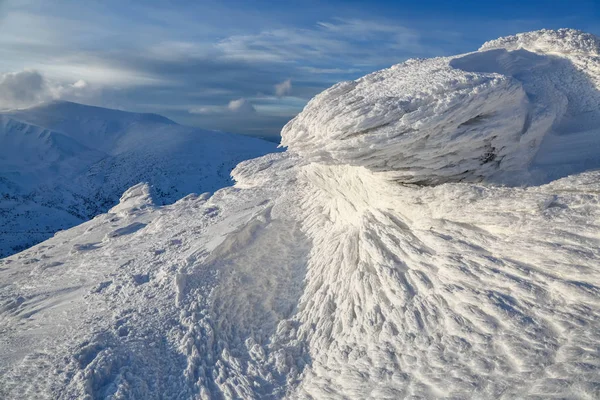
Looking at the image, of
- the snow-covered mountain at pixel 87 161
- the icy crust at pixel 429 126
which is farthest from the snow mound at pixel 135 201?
the icy crust at pixel 429 126

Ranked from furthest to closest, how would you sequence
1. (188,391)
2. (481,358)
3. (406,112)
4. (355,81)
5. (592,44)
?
1. (592,44)
2. (355,81)
3. (406,112)
4. (188,391)
5. (481,358)

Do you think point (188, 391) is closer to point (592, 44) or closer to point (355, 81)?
point (355, 81)

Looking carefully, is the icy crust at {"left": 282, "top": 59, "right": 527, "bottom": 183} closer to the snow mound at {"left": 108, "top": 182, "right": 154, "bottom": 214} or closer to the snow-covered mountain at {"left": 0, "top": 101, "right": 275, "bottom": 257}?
the snow mound at {"left": 108, "top": 182, "right": 154, "bottom": 214}

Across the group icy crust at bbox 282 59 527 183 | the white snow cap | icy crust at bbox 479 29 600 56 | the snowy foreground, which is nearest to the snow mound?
the snowy foreground

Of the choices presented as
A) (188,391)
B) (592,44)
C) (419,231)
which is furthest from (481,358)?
(592,44)

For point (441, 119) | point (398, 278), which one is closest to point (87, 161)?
point (398, 278)

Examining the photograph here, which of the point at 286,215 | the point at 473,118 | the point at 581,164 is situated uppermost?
the point at 473,118
